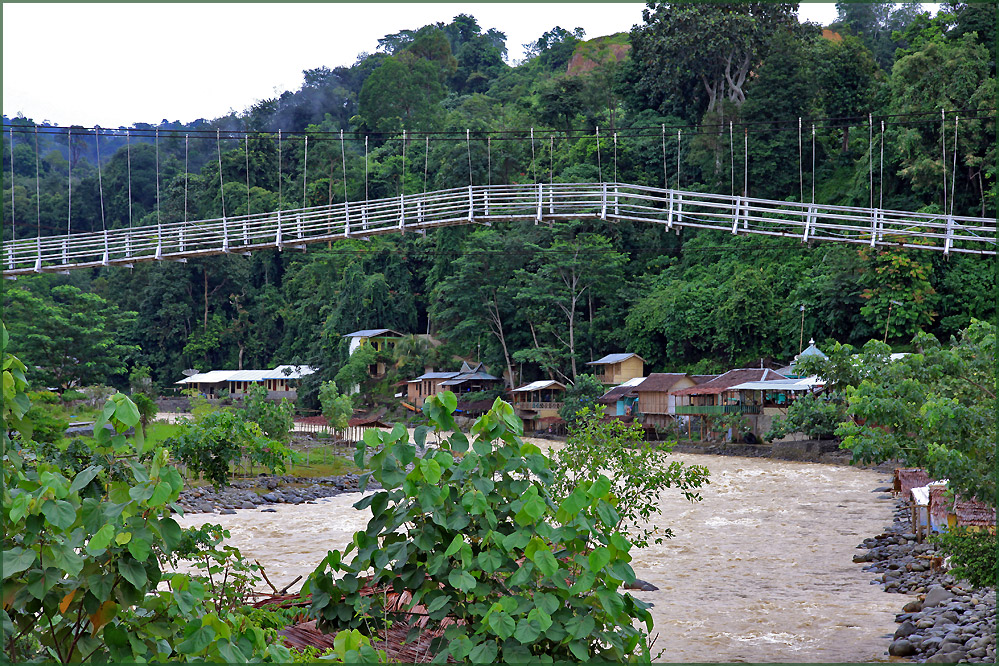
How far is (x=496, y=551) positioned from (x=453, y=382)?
2731 cm

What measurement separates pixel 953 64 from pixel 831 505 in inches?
529

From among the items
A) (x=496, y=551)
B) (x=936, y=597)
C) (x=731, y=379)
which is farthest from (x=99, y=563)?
(x=731, y=379)

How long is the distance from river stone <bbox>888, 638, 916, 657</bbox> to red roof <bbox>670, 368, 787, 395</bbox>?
16438mm

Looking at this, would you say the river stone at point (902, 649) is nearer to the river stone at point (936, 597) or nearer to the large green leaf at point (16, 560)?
the river stone at point (936, 597)

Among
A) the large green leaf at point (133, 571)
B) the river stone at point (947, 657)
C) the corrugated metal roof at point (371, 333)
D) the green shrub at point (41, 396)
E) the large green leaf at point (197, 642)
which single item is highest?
the large green leaf at point (133, 571)

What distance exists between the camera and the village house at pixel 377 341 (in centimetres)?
3231

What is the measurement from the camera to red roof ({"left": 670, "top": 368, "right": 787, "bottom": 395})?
22.0m

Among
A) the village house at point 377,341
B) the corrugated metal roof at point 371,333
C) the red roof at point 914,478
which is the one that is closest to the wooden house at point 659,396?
the village house at point 377,341

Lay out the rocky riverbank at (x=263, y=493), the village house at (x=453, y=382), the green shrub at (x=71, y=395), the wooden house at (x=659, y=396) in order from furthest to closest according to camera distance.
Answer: the village house at (x=453, y=382) → the green shrub at (x=71, y=395) → the wooden house at (x=659, y=396) → the rocky riverbank at (x=263, y=493)

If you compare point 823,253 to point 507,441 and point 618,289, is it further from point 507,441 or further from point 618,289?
point 507,441

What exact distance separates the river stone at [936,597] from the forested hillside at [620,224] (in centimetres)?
1305

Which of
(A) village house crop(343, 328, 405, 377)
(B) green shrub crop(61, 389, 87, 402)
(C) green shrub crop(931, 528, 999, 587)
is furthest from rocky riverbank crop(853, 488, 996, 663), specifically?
(A) village house crop(343, 328, 405, 377)

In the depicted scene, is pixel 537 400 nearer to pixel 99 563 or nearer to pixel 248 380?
pixel 248 380

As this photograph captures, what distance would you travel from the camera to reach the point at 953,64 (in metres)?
20.7
